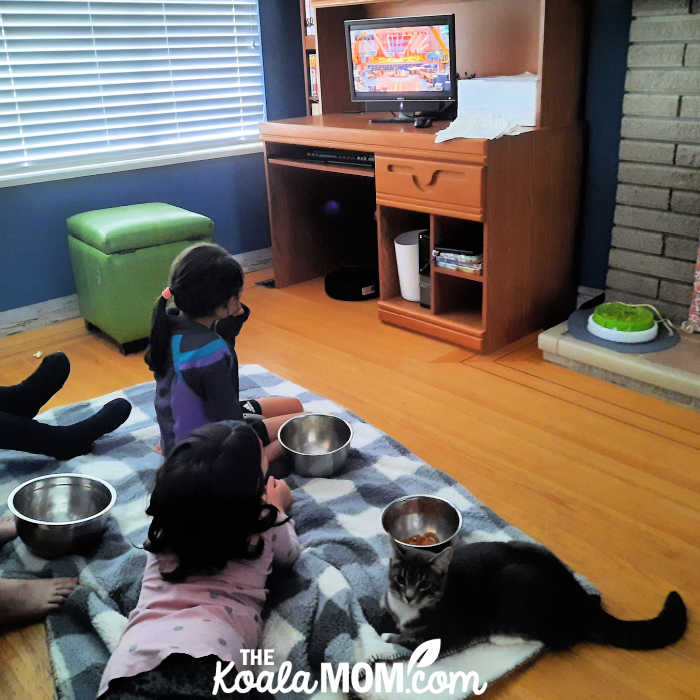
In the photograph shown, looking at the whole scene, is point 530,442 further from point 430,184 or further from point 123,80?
point 123,80

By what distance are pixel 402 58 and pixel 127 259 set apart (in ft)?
4.59

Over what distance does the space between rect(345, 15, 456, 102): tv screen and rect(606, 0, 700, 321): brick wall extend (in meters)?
0.70

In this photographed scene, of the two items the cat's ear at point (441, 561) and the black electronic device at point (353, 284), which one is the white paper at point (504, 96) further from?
the cat's ear at point (441, 561)

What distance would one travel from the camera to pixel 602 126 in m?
2.95

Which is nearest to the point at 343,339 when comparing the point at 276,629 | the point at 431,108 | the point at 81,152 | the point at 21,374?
the point at 431,108

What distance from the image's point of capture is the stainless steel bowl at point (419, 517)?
176 centimetres

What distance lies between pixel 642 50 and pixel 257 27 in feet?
6.64

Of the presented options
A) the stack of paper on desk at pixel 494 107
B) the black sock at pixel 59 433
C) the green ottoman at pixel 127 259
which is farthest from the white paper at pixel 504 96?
the black sock at pixel 59 433

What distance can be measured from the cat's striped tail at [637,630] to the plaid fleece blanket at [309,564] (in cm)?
13

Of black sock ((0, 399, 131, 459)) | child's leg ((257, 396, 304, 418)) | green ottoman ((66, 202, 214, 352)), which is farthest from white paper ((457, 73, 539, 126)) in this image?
black sock ((0, 399, 131, 459))

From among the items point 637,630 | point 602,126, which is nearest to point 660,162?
point 602,126

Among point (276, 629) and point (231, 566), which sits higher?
point (231, 566)

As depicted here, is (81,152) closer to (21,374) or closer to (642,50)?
(21,374)

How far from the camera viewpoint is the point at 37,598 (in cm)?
167
